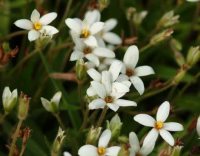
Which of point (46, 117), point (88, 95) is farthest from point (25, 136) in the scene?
point (46, 117)

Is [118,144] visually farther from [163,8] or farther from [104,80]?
[163,8]

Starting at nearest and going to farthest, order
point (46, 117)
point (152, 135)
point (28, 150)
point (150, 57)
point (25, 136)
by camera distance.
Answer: point (25, 136) < point (152, 135) < point (28, 150) < point (46, 117) < point (150, 57)

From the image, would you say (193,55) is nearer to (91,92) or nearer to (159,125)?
(159,125)

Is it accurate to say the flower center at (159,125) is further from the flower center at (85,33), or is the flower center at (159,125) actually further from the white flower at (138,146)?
the flower center at (85,33)

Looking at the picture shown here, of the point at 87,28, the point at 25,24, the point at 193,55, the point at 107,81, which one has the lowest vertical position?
the point at 193,55

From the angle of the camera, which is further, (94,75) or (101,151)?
(94,75)

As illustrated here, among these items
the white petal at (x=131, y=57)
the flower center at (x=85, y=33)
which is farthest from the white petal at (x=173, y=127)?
the flower center at (x=85, y=33)

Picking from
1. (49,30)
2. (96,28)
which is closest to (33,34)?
(49,30)

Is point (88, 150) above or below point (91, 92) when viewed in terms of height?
below
